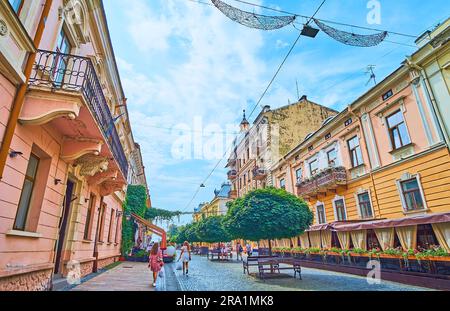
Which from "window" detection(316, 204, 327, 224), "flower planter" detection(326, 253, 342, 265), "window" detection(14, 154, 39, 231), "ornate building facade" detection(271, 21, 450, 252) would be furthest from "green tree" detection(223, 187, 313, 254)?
"window" detection(14, 154, 39, 231)

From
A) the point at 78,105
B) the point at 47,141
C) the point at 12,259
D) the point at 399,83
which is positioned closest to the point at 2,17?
the point at 78,105

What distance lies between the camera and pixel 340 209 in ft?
56.5

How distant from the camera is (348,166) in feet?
54.9

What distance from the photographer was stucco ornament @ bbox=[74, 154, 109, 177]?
26.7 ft

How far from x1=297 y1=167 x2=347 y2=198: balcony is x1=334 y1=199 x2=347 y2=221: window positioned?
3.08ft

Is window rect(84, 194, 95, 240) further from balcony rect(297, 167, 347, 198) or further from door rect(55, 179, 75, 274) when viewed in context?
balcony rect(297, 167, 347, 198)

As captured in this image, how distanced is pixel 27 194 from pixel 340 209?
17.0 m

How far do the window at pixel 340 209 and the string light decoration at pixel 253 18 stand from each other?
1375 centimetres

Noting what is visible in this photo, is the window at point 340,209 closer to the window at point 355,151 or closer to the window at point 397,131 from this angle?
the window at point 355,151

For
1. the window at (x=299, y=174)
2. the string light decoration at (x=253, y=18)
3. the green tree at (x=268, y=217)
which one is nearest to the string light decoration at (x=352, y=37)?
the string light decoration at (x=253, y=18)

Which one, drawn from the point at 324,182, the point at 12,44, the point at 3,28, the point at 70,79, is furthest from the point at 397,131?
the point at 3,28

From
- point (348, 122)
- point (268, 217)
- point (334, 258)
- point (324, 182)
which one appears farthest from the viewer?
point (324, 182)

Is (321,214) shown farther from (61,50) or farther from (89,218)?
(61,50)

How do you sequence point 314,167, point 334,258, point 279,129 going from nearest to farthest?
point 334,258
point 314,167
point 279,129
